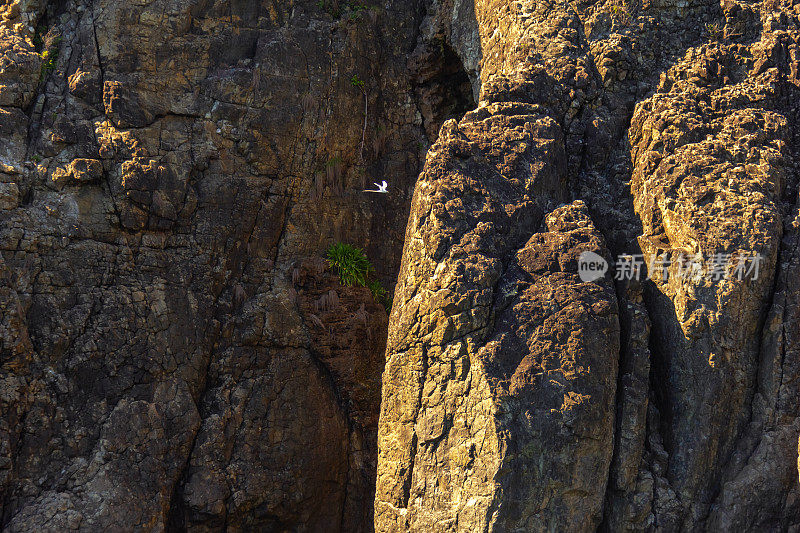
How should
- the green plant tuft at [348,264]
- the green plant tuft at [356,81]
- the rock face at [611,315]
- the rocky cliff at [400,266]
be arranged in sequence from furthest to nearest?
the green plant tuft at [356,81] < the green plant tuft at [348,264] < the rocky cliff at [400,266] < the rock face at [611,315]

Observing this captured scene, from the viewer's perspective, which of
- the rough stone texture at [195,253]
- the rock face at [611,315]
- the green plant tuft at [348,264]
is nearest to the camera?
the rock face at [611,315]

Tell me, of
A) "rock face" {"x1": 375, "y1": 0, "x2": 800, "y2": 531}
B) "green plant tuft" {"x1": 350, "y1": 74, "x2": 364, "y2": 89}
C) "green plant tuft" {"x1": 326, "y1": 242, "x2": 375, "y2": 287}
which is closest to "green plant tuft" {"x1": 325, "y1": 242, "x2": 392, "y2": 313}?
"green plant tuft" {"x1": 326, "y1": 242, "x2": 375, "y2": 287}

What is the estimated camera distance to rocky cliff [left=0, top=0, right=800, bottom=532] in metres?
8.26

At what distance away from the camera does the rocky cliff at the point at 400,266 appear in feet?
27.1

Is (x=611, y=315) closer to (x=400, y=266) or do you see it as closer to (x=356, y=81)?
(x=400, y=266)

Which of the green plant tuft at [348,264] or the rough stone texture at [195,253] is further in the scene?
the green plant tuft at [348,264]

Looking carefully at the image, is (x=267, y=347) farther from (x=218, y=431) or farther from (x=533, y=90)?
(x=533, y=90)

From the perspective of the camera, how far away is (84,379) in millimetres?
10969

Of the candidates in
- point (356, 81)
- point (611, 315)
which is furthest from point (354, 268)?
point (611, 315)

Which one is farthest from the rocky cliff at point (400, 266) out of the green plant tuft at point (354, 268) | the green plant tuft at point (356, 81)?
the green plant tuft at point (354, 268)

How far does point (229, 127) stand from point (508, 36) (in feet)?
15.0

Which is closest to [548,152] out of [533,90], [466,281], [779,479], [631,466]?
[533,90]

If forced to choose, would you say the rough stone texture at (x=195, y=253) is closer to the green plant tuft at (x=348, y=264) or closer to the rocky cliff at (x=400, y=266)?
the rocky cliff at (x=400, y=266)

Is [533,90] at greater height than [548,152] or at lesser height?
greater
